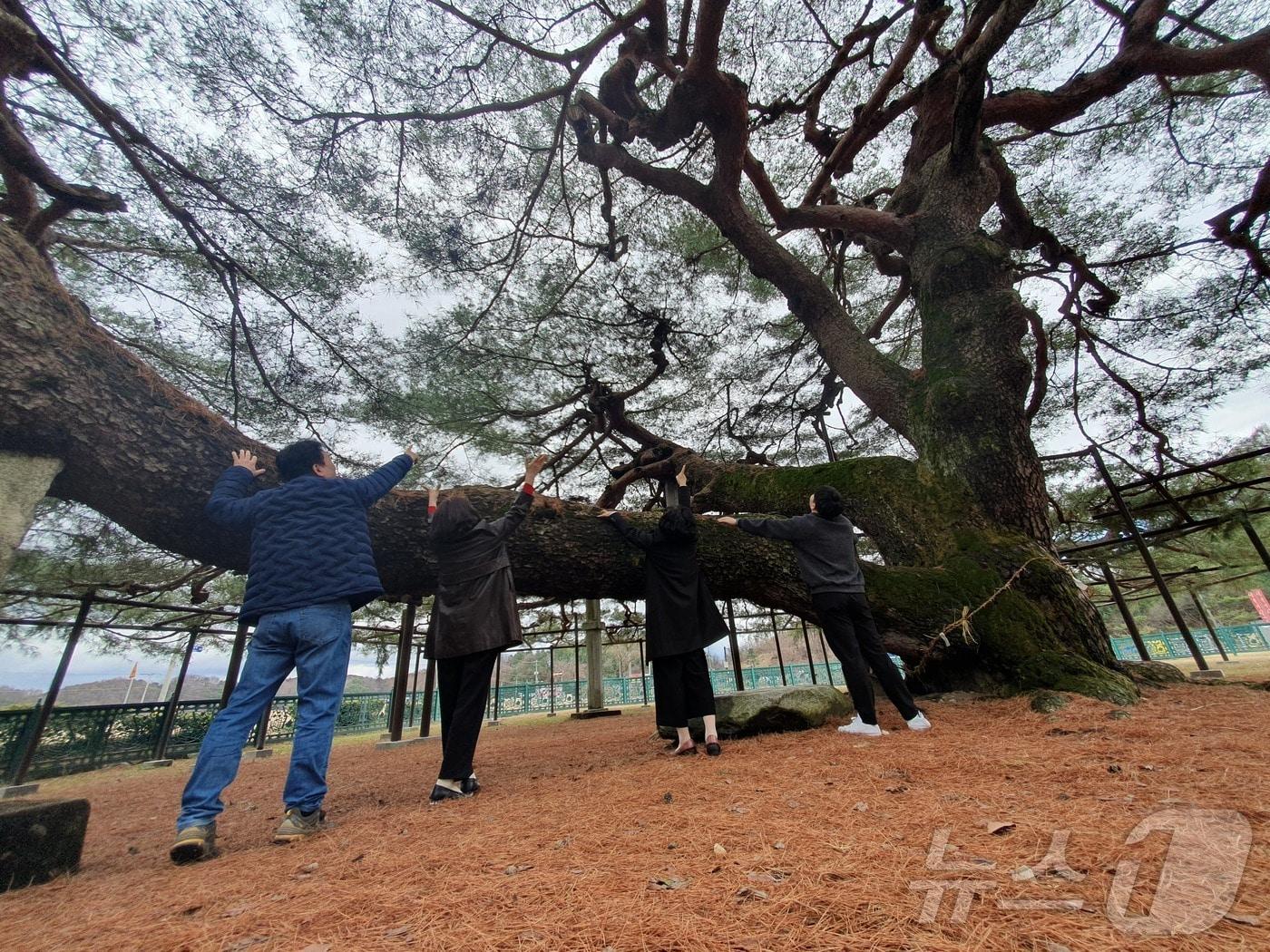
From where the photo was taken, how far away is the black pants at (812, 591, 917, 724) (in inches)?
116

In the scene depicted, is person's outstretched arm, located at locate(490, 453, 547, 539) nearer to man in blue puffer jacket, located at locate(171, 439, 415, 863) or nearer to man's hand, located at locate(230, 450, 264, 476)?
man in blue puffer jacket, located at locate(171, 439, 415, 863)

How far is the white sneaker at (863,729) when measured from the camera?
2.82 metres

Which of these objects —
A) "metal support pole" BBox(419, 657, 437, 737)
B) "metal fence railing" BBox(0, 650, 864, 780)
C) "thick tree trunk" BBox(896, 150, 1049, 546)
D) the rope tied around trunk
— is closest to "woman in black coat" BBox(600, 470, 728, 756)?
the rope tied around trunk

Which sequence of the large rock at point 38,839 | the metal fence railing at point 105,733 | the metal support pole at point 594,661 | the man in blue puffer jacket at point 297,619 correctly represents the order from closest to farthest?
the large rock at point 38,839, the man in blue puffer jacket at point 297,619, the metal fence railing at point 105,733, the metal support pole at point 594,661

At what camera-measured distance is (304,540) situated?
2293 millimetres

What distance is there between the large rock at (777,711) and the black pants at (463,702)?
1396mm

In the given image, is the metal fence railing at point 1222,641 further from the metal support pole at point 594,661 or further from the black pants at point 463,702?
the black pants at point 463,702

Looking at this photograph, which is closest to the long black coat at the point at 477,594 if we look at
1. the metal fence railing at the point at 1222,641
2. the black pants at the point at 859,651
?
the black pants at the point at 859,651

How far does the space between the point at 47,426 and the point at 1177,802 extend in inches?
→ 175

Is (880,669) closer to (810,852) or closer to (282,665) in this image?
(810,852)

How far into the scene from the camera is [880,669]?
301 centimetres

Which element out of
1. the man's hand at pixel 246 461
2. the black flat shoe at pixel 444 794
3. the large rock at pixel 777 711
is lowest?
the black flat shoe at pixel 444 794

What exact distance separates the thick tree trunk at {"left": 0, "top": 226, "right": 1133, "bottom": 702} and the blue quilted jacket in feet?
2.07

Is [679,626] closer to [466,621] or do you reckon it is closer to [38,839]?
[466,621]
